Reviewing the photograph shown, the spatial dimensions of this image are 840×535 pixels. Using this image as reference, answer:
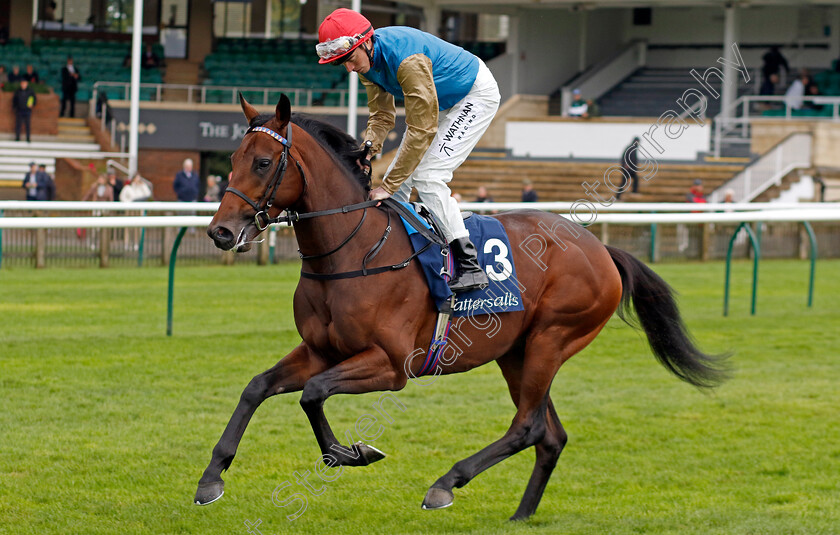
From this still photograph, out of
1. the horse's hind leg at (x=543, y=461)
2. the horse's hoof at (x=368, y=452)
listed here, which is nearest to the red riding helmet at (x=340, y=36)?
the horse's hoof at (x=368, y=452)

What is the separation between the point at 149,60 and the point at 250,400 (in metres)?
21.9

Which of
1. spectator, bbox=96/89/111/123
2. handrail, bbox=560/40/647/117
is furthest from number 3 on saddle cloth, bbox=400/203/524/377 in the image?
handrail, bbox=560/40/647/117

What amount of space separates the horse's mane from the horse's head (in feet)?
0.68

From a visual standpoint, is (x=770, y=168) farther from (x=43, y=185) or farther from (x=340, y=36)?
(x=340, y=36)

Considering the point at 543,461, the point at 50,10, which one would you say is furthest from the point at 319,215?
the point at 50,10

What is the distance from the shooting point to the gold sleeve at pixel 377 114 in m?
4.13

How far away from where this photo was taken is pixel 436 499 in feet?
12.7

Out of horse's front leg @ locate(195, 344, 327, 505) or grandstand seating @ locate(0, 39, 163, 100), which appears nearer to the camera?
horse's front leg @ locate(195, 344, 327, 505)

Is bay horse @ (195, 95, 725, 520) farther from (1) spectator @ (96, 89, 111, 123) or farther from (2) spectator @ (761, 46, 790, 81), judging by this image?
(2) spectator @ (761, 46, 790, 81)

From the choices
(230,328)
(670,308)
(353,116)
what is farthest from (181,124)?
(670,308)

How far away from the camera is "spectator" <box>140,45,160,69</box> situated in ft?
79.3

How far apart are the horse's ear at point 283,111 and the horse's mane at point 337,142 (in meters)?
0.22

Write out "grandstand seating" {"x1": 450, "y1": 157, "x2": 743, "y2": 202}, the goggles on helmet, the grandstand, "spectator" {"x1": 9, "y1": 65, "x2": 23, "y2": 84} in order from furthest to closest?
"spectator" {"x1": 9, "y1": 65, "x2": 23, "y2": 84} → the grandstand → "grandstand seating" {"x1": 450, "y1": 157, "x2": 743, "y2": 202} → the goggles on helmet

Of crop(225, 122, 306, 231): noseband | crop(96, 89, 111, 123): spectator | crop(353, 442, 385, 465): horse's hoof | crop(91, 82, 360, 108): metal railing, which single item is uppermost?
crop(91, 82, 360, 108): metal railing
